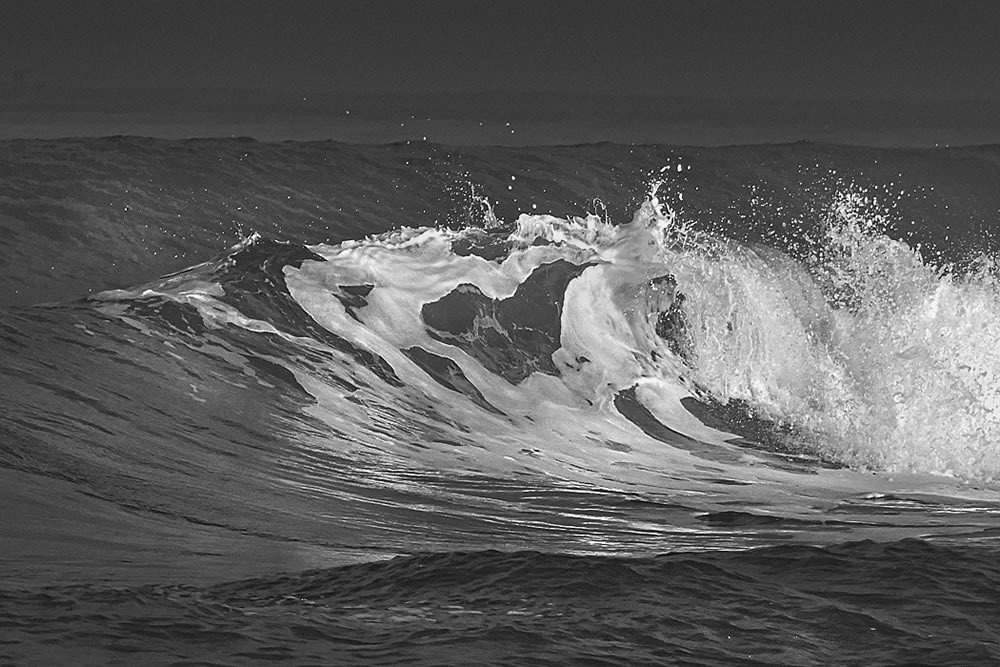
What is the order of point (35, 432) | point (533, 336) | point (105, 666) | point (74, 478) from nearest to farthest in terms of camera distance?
point (105, 666), point (74, 478), point (35, 432), point (533, 336)

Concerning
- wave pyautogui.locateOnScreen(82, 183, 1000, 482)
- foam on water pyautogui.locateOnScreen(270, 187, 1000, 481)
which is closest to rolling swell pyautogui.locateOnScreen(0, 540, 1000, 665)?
wave pyautogui.locateOnScreen(82, 183, 1000, 482)

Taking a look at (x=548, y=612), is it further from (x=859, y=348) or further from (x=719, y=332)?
(x=859, y=348)

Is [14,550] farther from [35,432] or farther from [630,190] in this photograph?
[630,190]

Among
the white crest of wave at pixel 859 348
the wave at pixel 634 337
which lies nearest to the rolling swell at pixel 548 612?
the wave at pixel 634 337

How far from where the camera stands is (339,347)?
10.5m

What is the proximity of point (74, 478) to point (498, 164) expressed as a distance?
1530 centimetres

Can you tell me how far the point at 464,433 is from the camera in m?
9.40

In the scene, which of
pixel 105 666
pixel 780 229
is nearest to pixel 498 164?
pixel 780 229

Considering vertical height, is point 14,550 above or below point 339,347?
below

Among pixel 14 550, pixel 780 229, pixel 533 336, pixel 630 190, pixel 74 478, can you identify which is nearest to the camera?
pixel 14 550

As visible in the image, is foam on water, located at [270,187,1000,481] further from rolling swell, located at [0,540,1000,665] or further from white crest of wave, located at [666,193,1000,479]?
rolling swell, located at [0,540,1000,665]

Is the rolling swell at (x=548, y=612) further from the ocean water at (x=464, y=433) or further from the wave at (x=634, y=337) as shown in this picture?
the wave at (x=634, y=337)

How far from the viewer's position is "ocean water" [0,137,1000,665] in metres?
4.36

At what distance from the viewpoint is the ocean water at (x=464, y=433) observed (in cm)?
436
